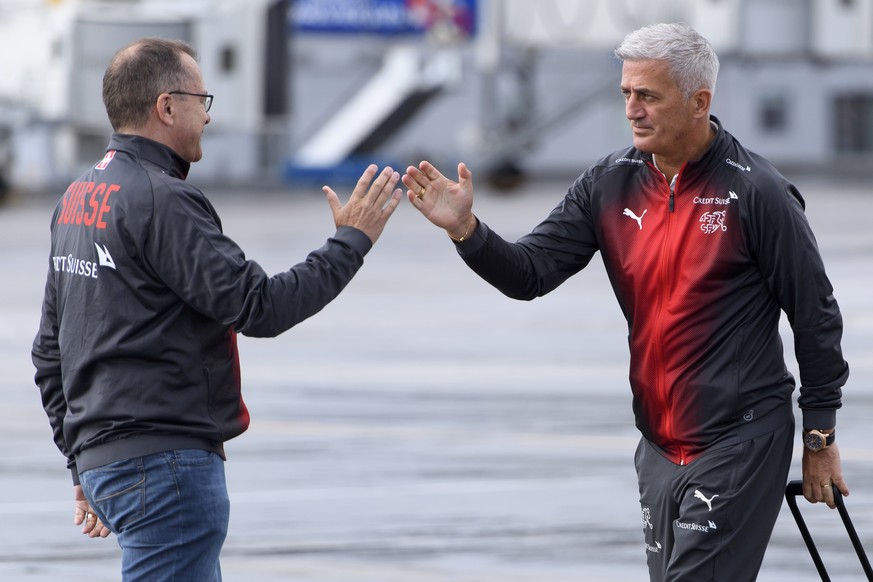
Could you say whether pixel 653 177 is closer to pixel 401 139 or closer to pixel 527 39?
pixel 527 39

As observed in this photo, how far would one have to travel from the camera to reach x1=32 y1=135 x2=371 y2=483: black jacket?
434cm

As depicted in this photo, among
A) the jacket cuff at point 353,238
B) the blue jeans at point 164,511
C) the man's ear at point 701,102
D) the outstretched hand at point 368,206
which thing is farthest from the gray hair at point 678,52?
the blue jeans at point 164,511

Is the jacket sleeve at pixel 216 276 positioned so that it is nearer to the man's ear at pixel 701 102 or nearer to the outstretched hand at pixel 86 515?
the outstretched hand at pixel 86 515

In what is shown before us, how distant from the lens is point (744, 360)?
477cm

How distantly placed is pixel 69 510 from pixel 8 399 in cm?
448

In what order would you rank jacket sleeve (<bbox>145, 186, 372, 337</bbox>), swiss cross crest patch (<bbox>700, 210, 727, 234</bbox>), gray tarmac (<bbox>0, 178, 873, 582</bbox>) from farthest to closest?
gray tarmac (<bbox>0, 178, 873, 582</bbox>) < swiss cross crest patch (<bbox>700, 210, 727, 234</bbox>) < jacket sleeve (<bbox>145, 186, 372, 337</bbox>)

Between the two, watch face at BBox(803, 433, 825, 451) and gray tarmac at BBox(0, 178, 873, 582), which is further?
gray tarmac at BBox(0, 178, 873, 582)

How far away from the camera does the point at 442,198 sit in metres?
5.18

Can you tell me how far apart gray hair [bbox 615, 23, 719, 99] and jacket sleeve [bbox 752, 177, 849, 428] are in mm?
364

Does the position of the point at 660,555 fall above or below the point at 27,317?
above

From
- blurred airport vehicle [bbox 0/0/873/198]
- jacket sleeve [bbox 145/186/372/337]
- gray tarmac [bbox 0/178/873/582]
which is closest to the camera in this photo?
jacket sleeve [bbox 145/186/372/337]

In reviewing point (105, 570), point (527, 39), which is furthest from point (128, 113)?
point (527, 39)

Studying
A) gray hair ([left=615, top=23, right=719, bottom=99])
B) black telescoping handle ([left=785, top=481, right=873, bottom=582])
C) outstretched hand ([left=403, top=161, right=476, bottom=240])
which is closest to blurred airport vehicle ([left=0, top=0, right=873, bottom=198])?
outstretched hand ([left=403, top=161, right=476, bottom=240])

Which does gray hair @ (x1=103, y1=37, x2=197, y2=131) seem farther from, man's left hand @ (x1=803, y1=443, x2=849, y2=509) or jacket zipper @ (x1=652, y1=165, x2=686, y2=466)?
man's left hand @ (x1=803, y1=443, x2=849, y2=509)
